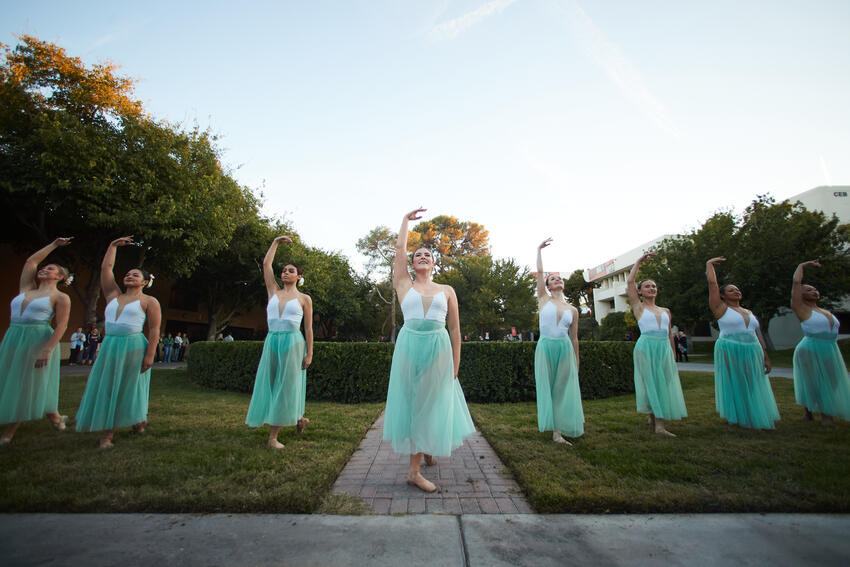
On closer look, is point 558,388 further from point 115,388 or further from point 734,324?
point 115,388

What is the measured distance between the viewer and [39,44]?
1418 cm

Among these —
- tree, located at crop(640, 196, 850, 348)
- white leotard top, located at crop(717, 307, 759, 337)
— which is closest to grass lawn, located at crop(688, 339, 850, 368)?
tree, located at crop(640, 196, 850, 348)

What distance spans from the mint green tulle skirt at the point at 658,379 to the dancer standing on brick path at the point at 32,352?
25.6 ft

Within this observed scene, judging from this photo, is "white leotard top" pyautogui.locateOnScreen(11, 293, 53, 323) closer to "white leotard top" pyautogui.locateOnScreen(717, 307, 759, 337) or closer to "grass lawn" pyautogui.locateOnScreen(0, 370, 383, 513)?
"grass lawn" pyautogui.locateOnScreen(0, 370, 383, 513)

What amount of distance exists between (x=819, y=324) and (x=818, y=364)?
2.01ft

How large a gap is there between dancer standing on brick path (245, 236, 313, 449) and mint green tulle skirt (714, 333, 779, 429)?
237 inches

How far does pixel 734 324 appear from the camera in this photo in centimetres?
576

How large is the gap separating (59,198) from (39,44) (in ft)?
20.1

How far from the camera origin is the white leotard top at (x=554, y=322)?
525 centimetres

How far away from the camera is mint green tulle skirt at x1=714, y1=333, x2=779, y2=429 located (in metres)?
5.39

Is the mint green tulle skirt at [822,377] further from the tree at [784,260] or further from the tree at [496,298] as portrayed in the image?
the tree at [496,298]

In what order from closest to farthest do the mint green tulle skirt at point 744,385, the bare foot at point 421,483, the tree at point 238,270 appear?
1. the bare foot at point 421,483
2. the mint green tulle skirt at point 744,385
3. the tree at point 238,270

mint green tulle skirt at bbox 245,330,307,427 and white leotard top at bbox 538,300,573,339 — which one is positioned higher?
white leotard top at bbox 538,300,573,339

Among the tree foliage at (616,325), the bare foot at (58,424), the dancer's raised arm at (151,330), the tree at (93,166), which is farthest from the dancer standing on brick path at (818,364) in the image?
the tree foliage at (616,325)
